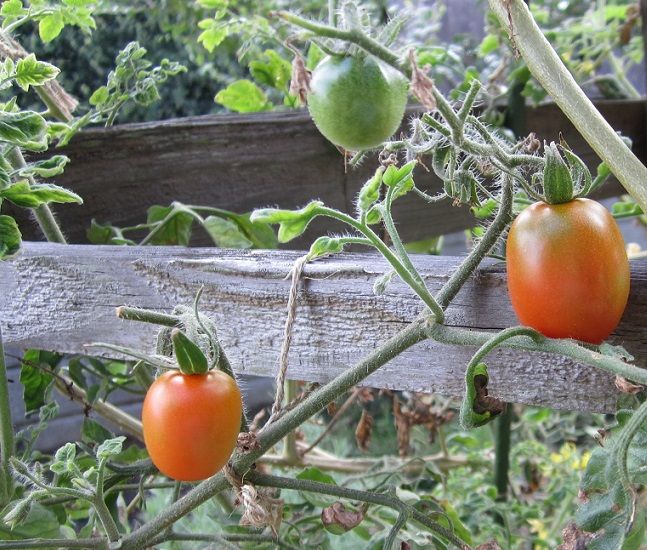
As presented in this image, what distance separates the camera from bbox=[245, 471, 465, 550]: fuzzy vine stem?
60cm

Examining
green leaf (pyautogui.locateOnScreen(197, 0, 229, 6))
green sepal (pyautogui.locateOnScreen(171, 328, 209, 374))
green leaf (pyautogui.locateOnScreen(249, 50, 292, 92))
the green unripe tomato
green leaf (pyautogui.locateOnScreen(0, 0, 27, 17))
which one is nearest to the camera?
the green unripe tomato

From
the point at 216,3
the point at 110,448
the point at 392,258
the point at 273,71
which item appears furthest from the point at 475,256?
the point at 273,71

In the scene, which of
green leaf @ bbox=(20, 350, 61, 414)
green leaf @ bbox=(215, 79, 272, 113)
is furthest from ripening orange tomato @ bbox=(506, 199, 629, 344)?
green leaf @ bbox=(215, 79, 272, 113)

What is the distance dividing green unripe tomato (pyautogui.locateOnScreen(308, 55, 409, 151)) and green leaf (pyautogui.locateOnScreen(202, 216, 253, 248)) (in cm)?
51

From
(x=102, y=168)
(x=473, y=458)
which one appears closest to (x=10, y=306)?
(x=102, y=168)

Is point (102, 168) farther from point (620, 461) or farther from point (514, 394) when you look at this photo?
point (620, 461)

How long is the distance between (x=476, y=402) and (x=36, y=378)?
0.61m

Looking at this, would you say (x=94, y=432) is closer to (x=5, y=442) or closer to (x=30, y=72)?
(x=5, y=442)

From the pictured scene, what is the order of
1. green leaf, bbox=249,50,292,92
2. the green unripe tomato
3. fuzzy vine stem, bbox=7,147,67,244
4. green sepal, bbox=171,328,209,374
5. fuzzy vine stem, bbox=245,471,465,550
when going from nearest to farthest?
the green unripe tomato, green sepal, bbox=171,328,209,374, fuzzy vine stem, bbox=245,471,465,550, fuzzy vine stem, bbox=7,147,67,244, green leaf, bbox=249,50,292,92

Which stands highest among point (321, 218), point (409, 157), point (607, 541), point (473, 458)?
point (409, 157)

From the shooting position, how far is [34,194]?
24.1 inches

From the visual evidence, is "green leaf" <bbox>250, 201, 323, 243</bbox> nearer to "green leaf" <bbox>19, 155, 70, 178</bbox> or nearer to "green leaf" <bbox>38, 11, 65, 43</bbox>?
"green leaf" <bbox>19, 155, 70, 178</bbox>

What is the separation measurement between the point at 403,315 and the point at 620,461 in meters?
0.20

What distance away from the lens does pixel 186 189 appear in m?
0.98
